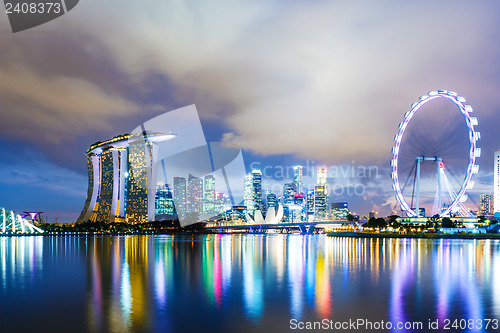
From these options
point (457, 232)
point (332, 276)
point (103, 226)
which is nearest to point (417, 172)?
point (457, 232)

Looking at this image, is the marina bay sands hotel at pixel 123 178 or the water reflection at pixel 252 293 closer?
the water reflection at pixel 252 293

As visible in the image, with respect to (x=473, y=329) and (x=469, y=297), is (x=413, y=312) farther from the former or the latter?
(x=469, y=297)

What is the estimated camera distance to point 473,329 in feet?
46.8

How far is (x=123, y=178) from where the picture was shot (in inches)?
6590

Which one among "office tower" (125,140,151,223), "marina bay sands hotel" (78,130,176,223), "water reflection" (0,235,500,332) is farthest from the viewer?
"office tower" (125,140,151,223)

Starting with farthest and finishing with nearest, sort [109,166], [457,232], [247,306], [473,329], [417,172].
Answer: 1. [109,166]
2. [457,232]
3. [417,172]
4. [247,306]
5. [473,329]

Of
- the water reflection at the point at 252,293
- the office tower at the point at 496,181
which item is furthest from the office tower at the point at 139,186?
the water reflection at the point at 252,293

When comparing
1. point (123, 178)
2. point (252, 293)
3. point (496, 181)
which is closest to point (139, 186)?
point (123, 178)

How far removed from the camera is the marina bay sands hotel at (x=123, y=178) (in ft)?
531

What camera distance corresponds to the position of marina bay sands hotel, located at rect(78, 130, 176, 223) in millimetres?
161875

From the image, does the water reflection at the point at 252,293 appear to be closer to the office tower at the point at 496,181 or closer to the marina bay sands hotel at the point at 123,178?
the office tower at the point at 496,181

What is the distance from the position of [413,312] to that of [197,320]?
Result: 746 cm

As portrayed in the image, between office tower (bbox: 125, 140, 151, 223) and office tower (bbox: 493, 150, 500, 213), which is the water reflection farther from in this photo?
office tower (bbox: 125, 140, 151, 223)

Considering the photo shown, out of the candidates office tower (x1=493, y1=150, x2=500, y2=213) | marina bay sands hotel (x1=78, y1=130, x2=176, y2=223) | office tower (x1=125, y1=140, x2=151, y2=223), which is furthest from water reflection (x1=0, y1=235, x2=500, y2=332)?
office tower (x1=125, y1=140, x2=151, y2=223)
